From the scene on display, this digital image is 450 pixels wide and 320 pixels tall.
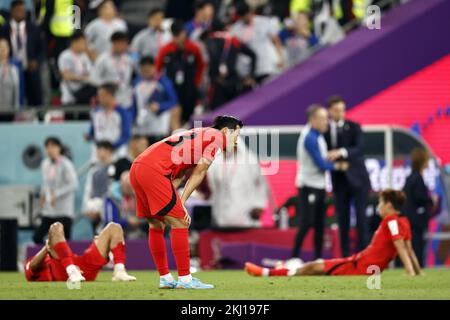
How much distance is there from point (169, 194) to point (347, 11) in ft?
41.0

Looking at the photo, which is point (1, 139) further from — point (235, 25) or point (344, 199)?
point (344, 199)

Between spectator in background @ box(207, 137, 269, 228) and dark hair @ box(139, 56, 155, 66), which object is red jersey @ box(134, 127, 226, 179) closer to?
spectator in background @ box(207, 137, 269, 228)

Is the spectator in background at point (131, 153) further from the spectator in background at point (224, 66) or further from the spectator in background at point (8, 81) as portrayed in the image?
the spectator in background at point (8, 81)

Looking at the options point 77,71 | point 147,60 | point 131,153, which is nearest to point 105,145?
point 131,153

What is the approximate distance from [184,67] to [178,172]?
965 cm

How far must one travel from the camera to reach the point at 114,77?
23.4 m

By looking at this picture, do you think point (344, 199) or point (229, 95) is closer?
point (344, 199)

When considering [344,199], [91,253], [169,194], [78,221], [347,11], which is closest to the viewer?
[169,194]

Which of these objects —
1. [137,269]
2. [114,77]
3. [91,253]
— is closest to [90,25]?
[114,77]

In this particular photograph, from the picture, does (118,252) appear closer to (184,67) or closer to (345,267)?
(345,267)

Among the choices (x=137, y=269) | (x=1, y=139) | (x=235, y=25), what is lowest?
(x=137, y=269)

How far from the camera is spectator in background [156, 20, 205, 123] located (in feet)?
75.5

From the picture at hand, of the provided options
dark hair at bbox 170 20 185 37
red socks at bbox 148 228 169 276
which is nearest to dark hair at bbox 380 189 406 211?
red socks at bbox 148 228 169 276

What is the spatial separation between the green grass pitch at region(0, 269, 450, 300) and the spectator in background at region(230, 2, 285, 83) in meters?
7.57
